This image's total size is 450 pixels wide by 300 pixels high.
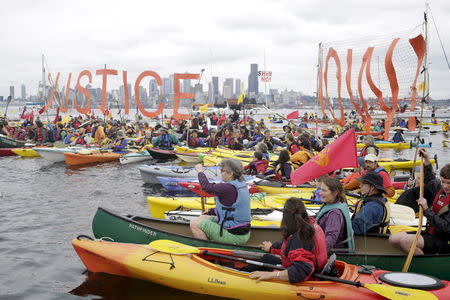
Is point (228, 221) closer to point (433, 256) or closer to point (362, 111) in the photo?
point (433, 256)

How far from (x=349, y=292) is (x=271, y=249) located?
1208mm

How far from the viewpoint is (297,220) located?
4699 millimetres

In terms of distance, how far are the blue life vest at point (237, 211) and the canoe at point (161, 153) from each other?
13.1m

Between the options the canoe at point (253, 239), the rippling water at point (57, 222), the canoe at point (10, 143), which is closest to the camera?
the canoe at point (253, 239)

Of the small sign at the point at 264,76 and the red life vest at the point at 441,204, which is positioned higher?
the small sign at the point at 264,76

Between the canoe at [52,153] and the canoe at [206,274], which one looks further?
the canoe at [52,153]

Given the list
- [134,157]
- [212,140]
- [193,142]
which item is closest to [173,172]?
[212,140]

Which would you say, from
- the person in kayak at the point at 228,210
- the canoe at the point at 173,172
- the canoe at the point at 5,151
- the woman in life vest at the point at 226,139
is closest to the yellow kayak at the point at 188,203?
the person in kayak at the point at 228,210

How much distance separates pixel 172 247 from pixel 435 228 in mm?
3465

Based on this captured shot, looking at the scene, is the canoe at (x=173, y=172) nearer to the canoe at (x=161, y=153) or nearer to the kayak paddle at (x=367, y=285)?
the canoe at (x=161, y=153)

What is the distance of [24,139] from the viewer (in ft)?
85.1

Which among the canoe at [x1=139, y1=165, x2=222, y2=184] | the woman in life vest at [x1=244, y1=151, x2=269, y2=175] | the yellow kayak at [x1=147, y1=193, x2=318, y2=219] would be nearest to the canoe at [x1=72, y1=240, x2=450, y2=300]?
the yellow kayak at [x1=147, y1=193, x2=318, y2=219]

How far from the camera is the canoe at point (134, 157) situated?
1965cm

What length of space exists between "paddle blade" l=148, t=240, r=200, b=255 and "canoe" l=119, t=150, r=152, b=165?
1358cm
